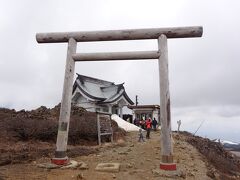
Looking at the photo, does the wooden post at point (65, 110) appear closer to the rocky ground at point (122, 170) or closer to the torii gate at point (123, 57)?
the torii gate at point (123, 57)

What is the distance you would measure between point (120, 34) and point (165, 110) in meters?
3.03

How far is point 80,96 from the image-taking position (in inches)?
1383

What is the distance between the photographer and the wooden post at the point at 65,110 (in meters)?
9.73

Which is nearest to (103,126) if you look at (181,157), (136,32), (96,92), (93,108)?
(181,157)

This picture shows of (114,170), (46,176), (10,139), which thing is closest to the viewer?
(46,176)

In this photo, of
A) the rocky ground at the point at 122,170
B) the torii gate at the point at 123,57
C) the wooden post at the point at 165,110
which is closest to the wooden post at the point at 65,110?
the torii gate at the point at 123,57

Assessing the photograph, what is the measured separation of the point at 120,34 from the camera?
10352 mm

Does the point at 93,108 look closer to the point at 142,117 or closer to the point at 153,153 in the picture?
the point at 142,117

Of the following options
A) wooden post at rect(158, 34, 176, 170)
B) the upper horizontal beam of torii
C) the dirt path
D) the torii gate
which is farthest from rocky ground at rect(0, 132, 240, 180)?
the upper horizontal beam of torii

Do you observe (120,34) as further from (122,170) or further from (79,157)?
(79,157)

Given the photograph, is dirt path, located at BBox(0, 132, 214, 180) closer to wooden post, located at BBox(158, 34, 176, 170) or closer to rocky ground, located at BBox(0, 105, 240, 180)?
rocky ground, located at BBox(0, 105, 240, 180)

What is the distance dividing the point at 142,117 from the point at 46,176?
26.7 metres

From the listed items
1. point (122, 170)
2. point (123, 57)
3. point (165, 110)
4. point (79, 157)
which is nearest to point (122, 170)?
point (122, 170)

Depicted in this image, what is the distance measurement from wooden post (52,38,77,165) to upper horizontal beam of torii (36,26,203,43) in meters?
0.33
